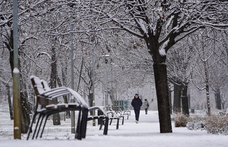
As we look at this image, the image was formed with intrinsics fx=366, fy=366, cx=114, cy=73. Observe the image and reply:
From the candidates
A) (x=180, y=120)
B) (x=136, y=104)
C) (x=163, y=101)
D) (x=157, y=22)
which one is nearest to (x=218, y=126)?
(x=163, y=101)

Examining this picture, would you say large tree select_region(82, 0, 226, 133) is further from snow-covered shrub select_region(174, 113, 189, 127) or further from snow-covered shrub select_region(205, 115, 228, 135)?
snow-covered shrub select_region(174, 113, 189, 127)

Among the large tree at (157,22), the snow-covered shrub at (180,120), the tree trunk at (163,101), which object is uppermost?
the large tree at (157,22)

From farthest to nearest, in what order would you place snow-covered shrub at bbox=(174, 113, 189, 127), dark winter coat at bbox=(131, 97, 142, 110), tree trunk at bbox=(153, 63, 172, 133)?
Result: dark winter coat at bbox=(131, 97, 142, 110) → snow-covered shrub at bbox=(174, 113, 189, 127) → tree trunk at bbox=(153, 63, 172, 133)

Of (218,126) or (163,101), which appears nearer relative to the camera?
(218,126)

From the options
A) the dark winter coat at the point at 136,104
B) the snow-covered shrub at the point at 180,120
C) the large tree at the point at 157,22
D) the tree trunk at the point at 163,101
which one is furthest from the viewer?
the dark winter coat at the point at 136,104

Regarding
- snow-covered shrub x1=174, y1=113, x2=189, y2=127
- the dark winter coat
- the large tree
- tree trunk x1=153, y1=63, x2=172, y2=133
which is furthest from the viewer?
the dark winter coat

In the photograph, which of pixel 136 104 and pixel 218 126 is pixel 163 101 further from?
pixel 136 104

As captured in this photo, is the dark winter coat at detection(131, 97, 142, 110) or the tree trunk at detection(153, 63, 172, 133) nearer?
the tree trunk at detection(153, 63, 172, 133)

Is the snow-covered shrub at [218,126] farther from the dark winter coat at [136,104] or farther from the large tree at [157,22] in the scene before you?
the dark winter coat at [136,104]

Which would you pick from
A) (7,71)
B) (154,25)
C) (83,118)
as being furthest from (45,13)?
(7,71)

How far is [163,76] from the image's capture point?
11328mm

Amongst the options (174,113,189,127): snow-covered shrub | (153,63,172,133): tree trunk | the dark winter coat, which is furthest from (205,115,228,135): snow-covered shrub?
the dark winter coat

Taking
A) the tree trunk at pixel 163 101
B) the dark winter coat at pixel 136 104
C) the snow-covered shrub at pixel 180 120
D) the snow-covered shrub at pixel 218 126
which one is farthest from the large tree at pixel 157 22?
the dark winter coat at pixel 136 104

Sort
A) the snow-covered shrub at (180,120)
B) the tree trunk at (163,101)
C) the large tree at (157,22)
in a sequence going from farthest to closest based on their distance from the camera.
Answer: the snow-covered shrub at (180,120)
the tree trunk at (163,101)
the large tree at (157,22)
